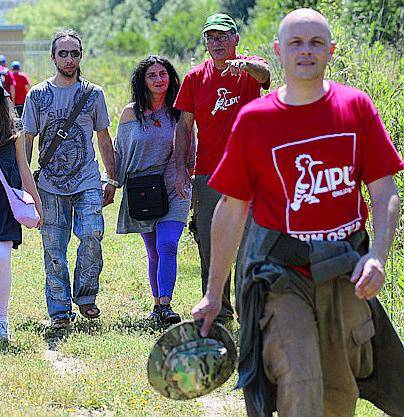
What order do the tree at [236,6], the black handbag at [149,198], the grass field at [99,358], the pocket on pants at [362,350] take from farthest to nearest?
the tree at [236,6] < the black handbag at [149,198] < the grass field at [99,358] < the pocket on pants at [362,350]

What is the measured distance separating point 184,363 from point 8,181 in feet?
11.4

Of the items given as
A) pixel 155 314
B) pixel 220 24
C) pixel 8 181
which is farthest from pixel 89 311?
pixel 220 24

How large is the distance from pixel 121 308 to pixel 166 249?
1079 millimetres

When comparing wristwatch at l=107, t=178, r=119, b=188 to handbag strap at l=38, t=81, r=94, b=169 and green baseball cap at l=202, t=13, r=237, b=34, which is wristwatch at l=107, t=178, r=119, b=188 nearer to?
handbag strap at l=38, t=81, r=94, b=169

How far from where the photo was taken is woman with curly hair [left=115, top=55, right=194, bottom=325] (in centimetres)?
803

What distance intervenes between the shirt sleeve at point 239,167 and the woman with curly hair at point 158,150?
3778mm

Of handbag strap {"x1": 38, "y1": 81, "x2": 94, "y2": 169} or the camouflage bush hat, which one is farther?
handbag strap {"x1": 38, "y1": 81, "x2": 94, "y2": 169}

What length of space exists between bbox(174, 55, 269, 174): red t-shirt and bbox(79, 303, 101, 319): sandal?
1.54 meters

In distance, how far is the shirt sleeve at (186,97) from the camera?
729 centimetres

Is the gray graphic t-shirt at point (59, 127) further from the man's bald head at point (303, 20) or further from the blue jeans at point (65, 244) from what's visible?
the man's bald head at point (303, 20)

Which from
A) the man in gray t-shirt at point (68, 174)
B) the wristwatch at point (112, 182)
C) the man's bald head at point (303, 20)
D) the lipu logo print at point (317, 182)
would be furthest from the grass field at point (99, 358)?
the man's bald head at point (303, 20)

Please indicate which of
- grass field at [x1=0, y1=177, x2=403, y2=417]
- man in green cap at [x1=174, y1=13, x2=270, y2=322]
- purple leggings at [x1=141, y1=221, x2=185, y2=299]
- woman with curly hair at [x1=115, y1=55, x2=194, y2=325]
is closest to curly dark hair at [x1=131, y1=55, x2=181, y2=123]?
woman with curly hair at [x1=115, y1=55, x2=194, y2=325]

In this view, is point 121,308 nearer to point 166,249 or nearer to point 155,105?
point 166,249

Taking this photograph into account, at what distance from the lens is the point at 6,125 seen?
7.39 metres
